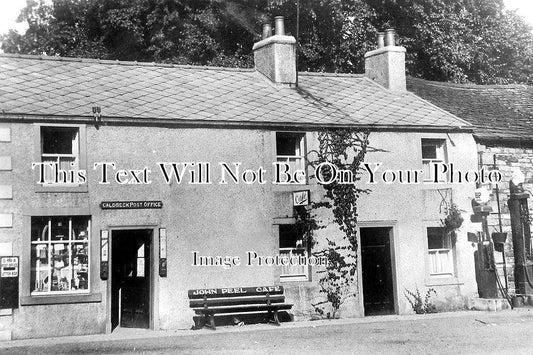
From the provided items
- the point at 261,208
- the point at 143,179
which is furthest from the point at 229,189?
the point at 143,179

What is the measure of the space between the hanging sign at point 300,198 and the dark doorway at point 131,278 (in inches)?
143

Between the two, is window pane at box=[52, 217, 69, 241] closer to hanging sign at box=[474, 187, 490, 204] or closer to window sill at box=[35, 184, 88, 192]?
window sill at box=[35, 184, 88, 192]

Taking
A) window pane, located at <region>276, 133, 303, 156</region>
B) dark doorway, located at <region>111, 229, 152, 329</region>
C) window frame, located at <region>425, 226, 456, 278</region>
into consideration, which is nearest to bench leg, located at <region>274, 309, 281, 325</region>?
dark doorway, located at <region>111, 229, 152, 329</region>

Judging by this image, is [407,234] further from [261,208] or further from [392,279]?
[261,208]

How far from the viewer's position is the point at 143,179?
1564cm

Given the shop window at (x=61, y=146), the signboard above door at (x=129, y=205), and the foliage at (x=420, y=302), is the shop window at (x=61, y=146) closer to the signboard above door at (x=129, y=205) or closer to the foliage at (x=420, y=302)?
the signboard above door at (x=129, y=205)

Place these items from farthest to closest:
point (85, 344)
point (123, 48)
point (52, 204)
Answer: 1. point (123, 48)
2. point (52, 204)
3. point (85, 344)

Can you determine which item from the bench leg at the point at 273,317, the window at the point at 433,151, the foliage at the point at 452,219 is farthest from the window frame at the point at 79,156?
the foliage at the point at 452,219

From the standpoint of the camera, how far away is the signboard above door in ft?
49.9

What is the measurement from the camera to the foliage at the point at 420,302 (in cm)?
1769

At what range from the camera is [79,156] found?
15156 mm

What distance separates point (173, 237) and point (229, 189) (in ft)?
5.99

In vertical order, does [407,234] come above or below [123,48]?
below

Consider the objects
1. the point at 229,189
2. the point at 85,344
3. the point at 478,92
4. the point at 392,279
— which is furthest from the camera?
the point at 478,92
